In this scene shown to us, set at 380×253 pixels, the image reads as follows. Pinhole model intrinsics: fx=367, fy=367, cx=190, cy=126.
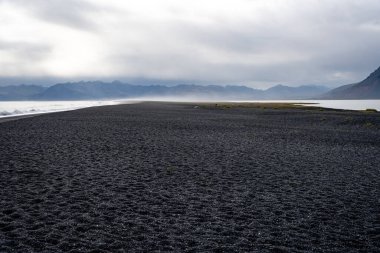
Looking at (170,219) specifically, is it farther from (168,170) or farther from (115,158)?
(115,158)

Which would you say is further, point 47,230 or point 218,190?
point 218,190

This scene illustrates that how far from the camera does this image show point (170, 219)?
973 cm

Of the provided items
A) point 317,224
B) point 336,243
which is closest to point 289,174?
point 317,224

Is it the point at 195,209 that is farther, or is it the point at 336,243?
the point at 195,209

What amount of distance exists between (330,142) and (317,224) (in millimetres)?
19927

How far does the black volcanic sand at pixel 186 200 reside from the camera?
830cm

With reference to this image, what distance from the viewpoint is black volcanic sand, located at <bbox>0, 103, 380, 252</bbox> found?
830 cm

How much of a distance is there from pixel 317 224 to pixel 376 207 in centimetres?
293

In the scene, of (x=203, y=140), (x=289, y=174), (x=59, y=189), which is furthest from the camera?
(x=203, y=140)

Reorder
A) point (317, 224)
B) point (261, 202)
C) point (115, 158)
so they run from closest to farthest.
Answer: point (317, 224) → point (261, 202) → point (115, 158)

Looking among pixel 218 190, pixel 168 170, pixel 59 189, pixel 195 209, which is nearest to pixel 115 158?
pixel 168 170

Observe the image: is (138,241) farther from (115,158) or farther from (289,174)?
(115,158)

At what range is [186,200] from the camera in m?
11.6

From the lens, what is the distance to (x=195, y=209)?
35.0 feet
